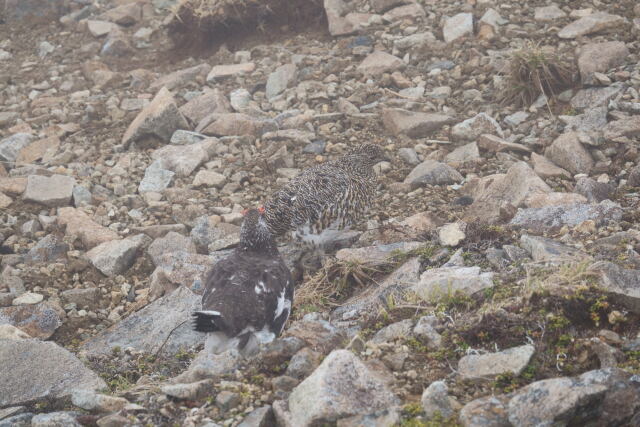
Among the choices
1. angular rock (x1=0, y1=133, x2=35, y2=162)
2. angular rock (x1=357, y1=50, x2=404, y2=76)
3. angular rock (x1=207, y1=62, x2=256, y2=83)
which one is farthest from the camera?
angular rock (x1=207, y1=62, x2=256, y2=83)

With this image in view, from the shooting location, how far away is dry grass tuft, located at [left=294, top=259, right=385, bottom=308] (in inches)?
237

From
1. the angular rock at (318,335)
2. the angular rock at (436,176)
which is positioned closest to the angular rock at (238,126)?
the angular rock at (436,176)

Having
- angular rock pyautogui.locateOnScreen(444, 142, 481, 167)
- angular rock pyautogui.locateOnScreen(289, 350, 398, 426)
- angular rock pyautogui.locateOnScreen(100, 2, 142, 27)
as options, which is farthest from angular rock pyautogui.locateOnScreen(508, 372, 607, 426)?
angular rock pyautogui.locateOnScreen(100, 2, 142, 27)

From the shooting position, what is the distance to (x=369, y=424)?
334cm

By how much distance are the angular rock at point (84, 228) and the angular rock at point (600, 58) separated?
234 inches

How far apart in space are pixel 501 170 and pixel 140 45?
726cm

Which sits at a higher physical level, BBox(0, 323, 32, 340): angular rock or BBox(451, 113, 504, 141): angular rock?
BBox(0, 323, 32, 340): angular rock

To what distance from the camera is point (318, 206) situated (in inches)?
268

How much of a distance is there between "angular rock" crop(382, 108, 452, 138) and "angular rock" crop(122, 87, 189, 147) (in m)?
2.88

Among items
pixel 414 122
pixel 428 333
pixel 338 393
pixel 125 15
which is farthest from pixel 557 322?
pixel 125 15

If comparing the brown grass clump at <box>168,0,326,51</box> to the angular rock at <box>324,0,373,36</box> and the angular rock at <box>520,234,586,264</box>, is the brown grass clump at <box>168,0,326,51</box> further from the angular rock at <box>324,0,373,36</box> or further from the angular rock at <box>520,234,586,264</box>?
the angular rock at <box>520,234,586,264</box>

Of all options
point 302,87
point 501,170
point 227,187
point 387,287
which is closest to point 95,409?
point 387,287

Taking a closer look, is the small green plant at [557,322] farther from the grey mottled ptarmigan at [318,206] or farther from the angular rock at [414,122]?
the angular rock at [414,122]

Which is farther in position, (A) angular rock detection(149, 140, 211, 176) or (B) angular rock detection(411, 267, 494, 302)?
(A) angular rock detection(149, 140, 211, 176)
